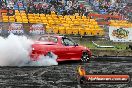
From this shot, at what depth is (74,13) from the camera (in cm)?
3584

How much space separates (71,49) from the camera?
20.3m

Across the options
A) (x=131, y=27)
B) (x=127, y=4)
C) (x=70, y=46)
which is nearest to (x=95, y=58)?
(x=70, y=46)

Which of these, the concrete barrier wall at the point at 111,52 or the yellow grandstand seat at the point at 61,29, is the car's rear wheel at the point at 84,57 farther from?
the yellow grandstand seat at the point at 61,29

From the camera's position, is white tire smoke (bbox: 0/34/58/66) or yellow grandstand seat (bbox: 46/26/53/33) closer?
white tire smoke (bbox: 0/34/58/66)

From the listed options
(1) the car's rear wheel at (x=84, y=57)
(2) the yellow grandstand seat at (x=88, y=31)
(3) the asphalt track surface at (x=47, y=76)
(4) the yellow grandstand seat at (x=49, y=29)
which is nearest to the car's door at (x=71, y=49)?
(1) the car's rear wheel at (x=84, y=57)

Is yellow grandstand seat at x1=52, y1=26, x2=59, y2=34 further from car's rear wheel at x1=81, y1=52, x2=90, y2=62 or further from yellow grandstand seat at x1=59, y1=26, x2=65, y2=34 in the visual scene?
car's rear wheel at x1=81, y1=52, x2=90, y2=62

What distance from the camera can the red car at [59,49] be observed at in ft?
62.1

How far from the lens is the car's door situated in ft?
66.2

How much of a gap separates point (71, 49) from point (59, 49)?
0.92 meters

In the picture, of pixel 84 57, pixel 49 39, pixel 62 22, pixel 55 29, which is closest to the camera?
pixel 49 39

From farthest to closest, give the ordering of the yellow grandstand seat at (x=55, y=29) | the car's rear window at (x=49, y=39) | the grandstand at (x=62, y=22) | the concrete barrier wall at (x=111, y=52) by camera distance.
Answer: the grandstand at (x=62, y=22) < the yellow grandstand seat at (x=55, y=29) < the concrete barrier wall at (x=111, y=52) < the car's rear window at (x=49, y=39)

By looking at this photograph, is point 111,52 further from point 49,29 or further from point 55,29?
point 55,29

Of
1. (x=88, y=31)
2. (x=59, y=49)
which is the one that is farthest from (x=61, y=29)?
(x=59, y=49)

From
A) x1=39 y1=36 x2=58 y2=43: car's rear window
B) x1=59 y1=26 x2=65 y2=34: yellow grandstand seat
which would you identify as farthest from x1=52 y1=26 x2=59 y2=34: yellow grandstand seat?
x1=39 y1=36 x2=58 y2=43: car's rear window
